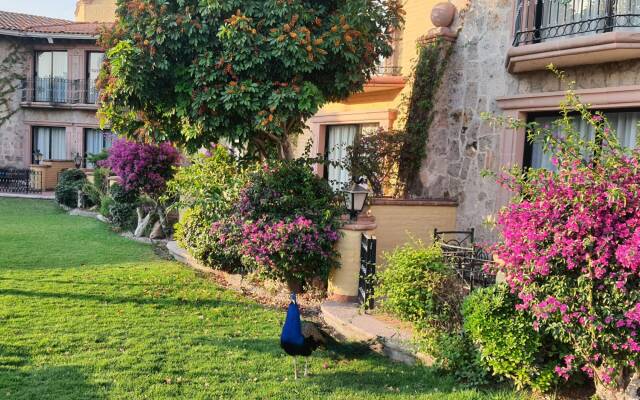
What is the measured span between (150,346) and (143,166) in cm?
787

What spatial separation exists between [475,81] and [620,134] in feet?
8.24

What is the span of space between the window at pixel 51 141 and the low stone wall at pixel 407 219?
70.6 feet

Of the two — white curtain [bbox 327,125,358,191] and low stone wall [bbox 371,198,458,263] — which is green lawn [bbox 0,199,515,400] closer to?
low stone wall [bbox 371,198,458,263]

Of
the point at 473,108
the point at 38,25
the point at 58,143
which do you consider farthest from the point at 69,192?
the point at 473,108

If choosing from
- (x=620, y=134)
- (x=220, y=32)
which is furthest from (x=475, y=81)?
(x=220, y=32)

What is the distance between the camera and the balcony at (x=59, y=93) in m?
25.4

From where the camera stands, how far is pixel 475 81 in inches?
370

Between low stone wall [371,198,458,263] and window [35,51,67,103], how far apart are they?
2140 centimetres

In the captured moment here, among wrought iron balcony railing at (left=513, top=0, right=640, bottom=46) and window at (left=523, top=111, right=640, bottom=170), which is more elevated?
wrought iron balcony railing at (left=513, top=0, right=640, bottom=46)

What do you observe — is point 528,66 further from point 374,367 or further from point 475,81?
point 374,367

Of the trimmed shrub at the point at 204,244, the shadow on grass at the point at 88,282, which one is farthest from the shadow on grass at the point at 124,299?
the trimmed shrub at the point at 204,244

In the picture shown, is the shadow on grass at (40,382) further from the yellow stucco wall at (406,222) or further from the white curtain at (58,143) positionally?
the white curtain at (58,143)

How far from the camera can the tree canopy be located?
24.9 ft

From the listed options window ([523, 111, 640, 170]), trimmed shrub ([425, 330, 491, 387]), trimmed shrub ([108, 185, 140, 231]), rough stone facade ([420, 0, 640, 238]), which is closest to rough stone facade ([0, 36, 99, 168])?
trimmed shrub ([108, 185, 140, 231])
